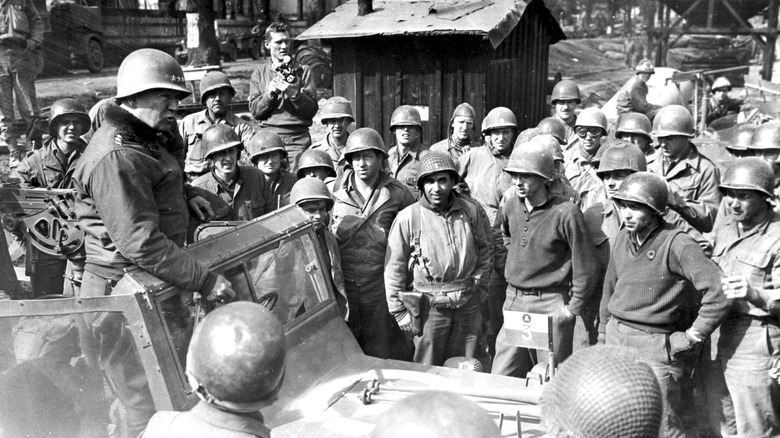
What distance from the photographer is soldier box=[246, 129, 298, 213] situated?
20.9 feet

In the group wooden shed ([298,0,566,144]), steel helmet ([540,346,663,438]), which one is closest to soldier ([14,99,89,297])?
wooden shed ([298,0,566,144])

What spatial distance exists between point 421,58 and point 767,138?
4.57m

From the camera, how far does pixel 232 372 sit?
2188 mm

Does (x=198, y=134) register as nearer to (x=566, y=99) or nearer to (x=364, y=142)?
(x=364, y=142)

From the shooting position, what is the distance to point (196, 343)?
225cm

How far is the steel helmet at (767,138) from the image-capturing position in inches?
241

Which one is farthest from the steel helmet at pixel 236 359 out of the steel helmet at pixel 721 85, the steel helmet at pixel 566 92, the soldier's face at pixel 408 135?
the steel helmet at pixel 721 85

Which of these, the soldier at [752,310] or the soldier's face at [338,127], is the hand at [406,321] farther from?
the soldier's face at [338,127]

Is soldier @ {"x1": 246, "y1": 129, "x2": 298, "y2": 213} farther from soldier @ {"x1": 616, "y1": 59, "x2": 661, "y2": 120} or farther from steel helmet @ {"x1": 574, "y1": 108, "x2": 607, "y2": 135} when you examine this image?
soldier @ {"x1": 616, "y1": 59, "x2": 661, "y2": 120}

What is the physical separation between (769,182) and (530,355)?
6.10 ft

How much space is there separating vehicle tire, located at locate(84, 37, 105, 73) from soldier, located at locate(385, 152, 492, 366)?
1529cm

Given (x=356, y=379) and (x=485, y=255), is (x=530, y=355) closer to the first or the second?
(x=485, y=255)

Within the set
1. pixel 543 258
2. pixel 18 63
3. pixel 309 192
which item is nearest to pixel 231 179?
pixel 309 192

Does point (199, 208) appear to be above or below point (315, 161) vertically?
above
